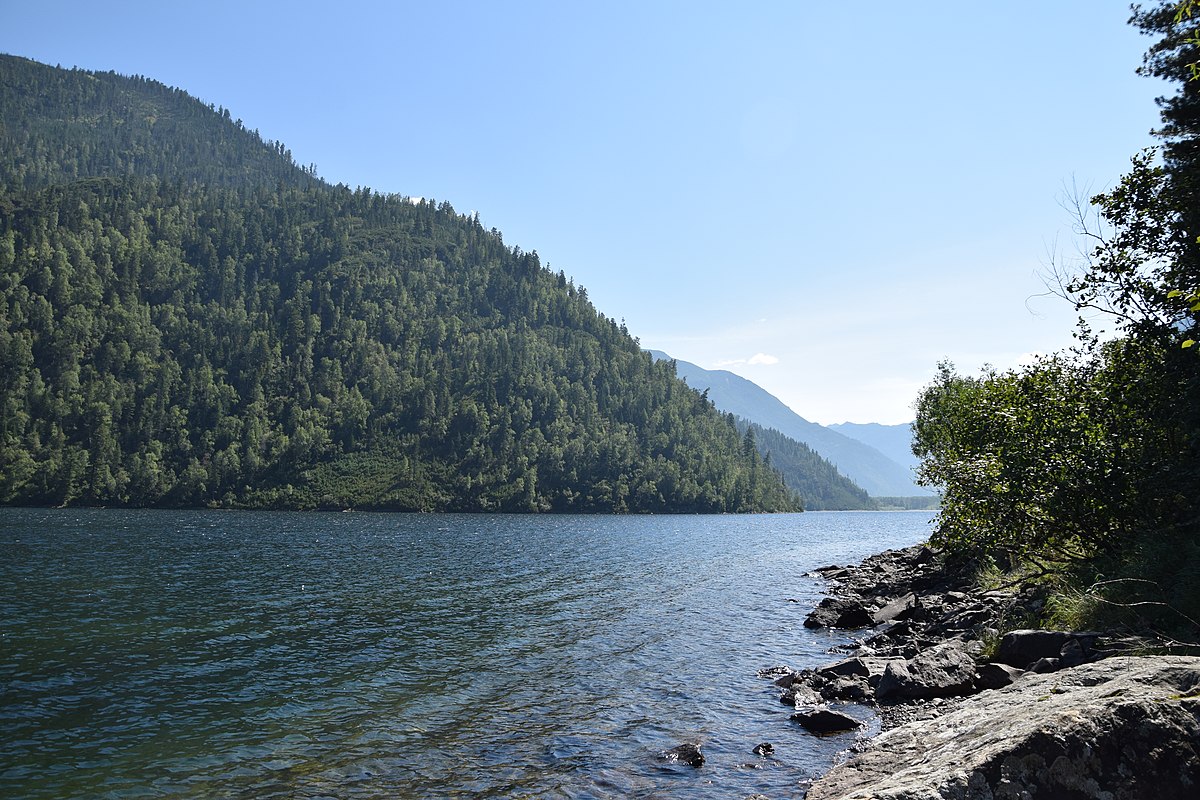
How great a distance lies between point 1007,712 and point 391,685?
2221 centimetres

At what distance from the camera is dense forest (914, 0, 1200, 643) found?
72.8ft

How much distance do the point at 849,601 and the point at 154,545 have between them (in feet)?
286

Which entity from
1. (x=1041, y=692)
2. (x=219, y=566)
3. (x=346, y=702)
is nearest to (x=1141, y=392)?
(x=1041, y=692)

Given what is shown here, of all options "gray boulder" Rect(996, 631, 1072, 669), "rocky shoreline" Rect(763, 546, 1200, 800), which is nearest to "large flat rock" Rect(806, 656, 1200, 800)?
"rocky shoreline" Rect(763, 546, 1200, 800)

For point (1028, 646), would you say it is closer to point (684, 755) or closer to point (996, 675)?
point (996, 675)

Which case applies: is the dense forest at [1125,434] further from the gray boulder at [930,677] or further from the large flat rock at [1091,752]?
the large flat rock at [1091,752]

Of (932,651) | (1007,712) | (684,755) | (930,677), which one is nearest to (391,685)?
(684,755)

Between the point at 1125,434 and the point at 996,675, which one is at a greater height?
the point at 1125,434

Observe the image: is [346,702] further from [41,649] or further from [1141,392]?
[1141,392]

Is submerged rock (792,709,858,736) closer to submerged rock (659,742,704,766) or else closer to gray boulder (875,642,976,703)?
gray boulder (875,642,976,703)

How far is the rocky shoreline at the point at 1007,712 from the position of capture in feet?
28.1

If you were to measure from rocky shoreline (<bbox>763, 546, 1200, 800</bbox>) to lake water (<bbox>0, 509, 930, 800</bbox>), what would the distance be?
7.81 ft

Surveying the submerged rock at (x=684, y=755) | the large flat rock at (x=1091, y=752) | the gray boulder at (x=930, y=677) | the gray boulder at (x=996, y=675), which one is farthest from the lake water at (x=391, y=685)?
the large flat rock at (x=1091, y=752)

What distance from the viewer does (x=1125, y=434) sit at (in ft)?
80.6
